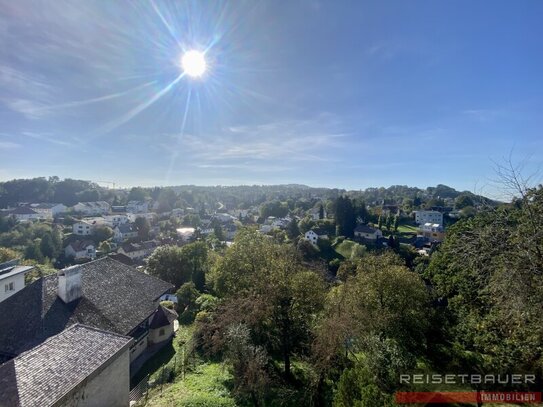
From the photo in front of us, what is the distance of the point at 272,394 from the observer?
12.2m

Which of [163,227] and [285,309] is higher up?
[285,309]

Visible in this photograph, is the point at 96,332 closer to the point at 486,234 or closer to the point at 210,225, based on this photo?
the point at 486,234

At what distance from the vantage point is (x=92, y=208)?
109m

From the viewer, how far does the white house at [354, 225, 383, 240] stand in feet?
206

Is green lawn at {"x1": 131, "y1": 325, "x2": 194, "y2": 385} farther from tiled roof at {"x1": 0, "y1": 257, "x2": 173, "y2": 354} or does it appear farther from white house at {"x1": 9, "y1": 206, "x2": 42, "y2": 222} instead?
white house at {"x1": 9, "y1": 206, "x2": 42, "y2": 222}

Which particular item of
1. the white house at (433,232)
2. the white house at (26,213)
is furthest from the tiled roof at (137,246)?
the white house at (433,232)

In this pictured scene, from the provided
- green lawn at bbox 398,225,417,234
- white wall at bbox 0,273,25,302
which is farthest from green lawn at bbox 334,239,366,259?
white wall at bbox 0,273,25,302

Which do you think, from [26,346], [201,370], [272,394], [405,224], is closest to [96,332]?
[26,346]

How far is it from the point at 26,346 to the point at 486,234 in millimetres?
18200

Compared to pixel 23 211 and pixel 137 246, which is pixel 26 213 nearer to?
pixel 23 211

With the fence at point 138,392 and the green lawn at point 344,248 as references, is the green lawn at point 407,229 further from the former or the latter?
the fence at point 138,392

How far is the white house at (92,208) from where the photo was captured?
10388cm

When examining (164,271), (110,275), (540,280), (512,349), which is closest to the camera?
(540,280)

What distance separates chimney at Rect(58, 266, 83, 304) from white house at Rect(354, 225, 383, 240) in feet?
187
